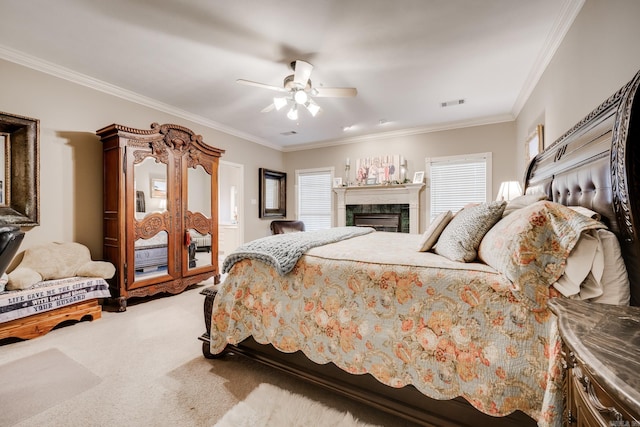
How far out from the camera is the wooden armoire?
298cm

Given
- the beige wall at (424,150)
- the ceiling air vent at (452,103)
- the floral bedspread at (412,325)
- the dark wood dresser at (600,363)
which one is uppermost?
the ceiling air vent at (452,103)

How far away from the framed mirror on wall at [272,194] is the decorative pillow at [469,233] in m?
4.58

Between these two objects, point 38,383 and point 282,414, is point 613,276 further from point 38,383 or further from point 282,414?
point 38,383

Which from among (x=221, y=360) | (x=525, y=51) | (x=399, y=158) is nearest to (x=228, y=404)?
(x=221, y=360)

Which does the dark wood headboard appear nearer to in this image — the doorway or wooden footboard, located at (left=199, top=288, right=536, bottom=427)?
wooden footboard, located at (left=199, top=288, right=536, bottom=427)

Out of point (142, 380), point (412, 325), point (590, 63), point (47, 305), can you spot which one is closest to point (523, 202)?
point (590, 63)

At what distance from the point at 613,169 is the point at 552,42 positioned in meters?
2.06

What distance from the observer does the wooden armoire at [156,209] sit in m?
2.98

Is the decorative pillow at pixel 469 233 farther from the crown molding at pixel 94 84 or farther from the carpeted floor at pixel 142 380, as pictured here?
the crown molding at pixel 94 84

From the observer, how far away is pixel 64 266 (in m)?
2.71

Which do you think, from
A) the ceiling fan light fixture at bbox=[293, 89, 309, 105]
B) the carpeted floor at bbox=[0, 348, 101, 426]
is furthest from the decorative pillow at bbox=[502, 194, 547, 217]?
the carpeted floor at bbox=[0, 348, 101, 426]

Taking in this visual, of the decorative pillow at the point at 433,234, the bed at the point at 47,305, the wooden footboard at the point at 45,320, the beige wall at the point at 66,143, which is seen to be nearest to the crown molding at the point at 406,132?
the beige wall at the point at 66,143

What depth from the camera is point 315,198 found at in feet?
20.1

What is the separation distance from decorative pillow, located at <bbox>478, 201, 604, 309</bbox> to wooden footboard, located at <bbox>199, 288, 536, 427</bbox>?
54 cm
